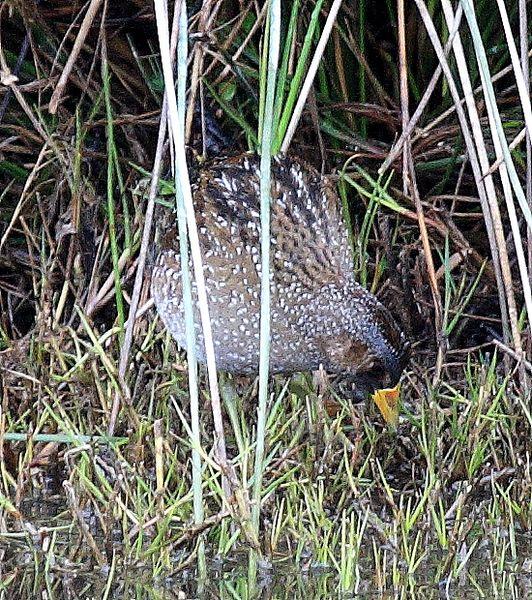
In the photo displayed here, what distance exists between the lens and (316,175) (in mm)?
3803

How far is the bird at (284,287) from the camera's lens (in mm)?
3477

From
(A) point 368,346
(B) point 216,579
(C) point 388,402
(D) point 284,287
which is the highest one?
(D) point 284,287

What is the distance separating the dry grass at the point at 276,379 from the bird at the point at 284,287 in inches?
5.2

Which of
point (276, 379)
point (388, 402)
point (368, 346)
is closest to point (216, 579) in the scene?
point (388, 402)

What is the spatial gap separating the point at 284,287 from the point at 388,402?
17.1 inches

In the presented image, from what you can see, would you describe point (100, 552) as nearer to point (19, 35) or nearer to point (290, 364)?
point (290, 364)

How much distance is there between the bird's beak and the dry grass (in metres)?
0.08

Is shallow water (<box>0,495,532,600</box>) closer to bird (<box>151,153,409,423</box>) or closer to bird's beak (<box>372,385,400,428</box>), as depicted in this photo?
bird's beak (<box>372,385,400,428</box>)

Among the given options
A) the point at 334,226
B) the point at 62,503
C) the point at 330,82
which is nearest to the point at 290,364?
the point at 334,226

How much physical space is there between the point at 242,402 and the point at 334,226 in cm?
61

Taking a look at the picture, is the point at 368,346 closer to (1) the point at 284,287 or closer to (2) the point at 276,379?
(1) the point at 284,287

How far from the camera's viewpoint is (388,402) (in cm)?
352

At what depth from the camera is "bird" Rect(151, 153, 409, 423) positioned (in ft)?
11.4

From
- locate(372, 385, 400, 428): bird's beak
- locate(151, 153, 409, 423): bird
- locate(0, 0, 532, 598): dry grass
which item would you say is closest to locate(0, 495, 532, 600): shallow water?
locate(0, 0, 532, 598): dry grass
